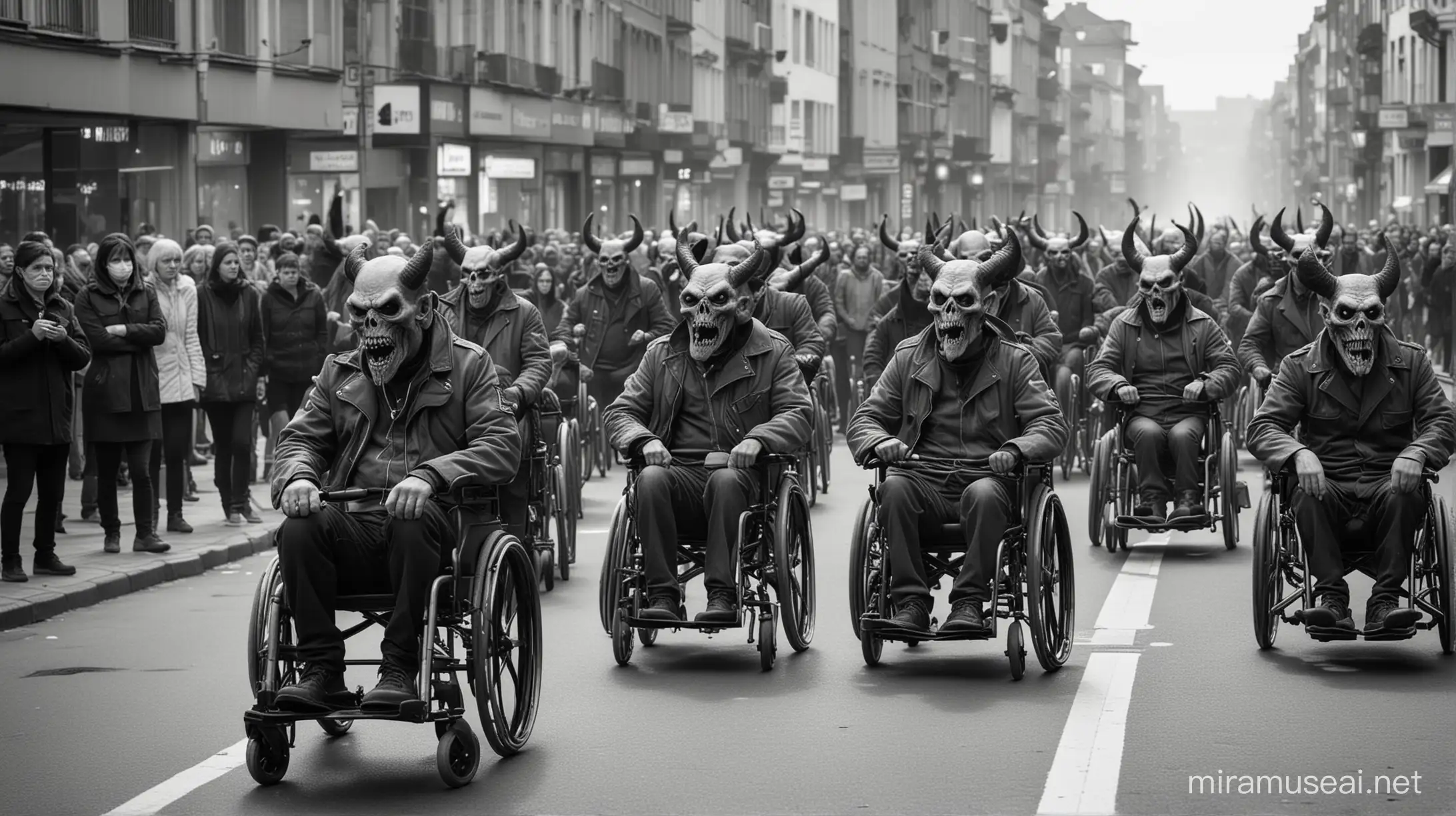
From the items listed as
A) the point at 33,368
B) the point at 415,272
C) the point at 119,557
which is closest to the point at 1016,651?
the point at 415,272

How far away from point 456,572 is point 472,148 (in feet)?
130

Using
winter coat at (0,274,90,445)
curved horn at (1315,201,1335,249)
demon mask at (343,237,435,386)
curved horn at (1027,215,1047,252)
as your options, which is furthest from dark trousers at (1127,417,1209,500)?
demon mask at (343,237,435,386)

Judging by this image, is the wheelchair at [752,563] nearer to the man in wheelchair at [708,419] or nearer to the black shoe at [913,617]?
the man in wheelchair at [708,419]

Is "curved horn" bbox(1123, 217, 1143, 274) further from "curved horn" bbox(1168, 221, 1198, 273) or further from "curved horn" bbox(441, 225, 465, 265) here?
"curved horn" bbox(441, 225, 465, 265)

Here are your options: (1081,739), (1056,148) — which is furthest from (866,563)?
(1056,148)

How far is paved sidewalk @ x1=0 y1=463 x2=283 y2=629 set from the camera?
12430 mm

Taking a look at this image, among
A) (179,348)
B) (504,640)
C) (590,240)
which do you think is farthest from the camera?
(590,240)

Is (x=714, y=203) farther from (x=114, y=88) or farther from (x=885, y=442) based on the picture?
(x=885, y=442)

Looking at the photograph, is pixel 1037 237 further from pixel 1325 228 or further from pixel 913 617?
pixel 913 617

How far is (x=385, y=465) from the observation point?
8117 millimetres

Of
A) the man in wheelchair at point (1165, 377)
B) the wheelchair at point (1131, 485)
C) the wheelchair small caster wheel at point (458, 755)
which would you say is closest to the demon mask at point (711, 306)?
the wheelchair small caster wheel at point (458, 755)

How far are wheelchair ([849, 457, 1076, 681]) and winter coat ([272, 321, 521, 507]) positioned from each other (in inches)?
85.8

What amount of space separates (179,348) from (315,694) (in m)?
8.47

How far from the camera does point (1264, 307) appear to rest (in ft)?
51.1
